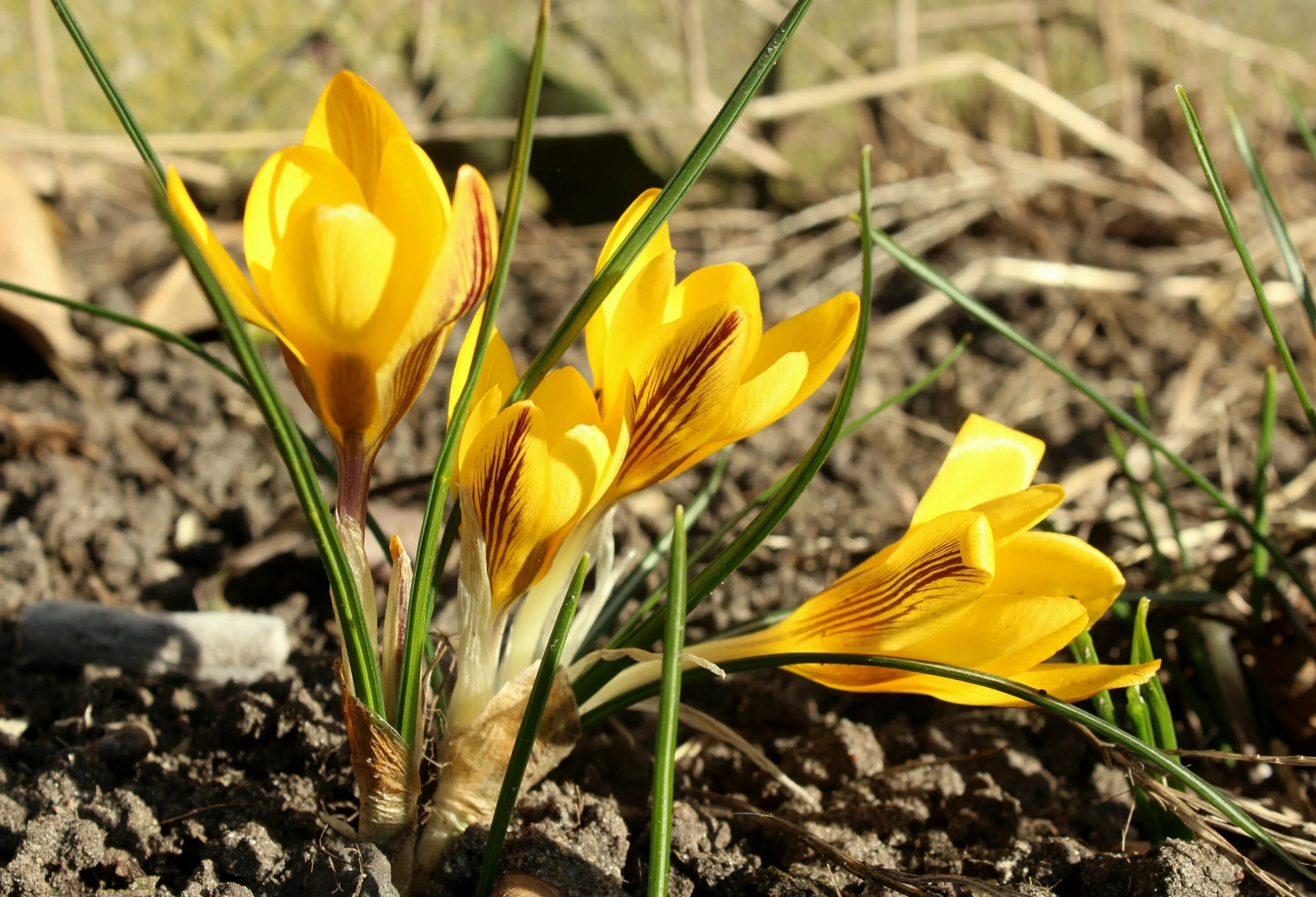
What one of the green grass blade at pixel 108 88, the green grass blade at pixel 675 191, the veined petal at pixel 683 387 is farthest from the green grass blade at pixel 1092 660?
the green grass blade at pixel 108 88

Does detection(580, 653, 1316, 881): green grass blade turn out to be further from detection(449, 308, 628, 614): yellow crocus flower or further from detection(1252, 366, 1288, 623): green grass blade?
detection(1252, 366, 1288, 623): green grass blade

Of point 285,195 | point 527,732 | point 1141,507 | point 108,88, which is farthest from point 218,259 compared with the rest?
point 1141,507

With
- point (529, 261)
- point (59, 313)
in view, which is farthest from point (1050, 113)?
point (59, 313)

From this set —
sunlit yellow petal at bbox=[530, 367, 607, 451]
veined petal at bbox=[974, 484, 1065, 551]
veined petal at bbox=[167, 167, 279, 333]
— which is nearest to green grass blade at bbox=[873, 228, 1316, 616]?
veined petal at bbox=[974, 484, 1065, 551]

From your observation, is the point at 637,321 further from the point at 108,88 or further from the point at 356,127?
the point at 108,88

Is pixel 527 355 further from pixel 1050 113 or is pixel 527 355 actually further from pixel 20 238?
pixel 1050 113

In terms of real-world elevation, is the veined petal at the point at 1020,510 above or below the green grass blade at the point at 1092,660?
above

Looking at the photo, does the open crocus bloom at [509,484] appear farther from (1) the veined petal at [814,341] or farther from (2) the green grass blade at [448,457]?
(1) the veined petal at [814,341]
